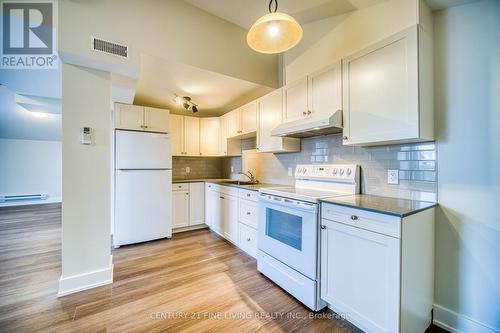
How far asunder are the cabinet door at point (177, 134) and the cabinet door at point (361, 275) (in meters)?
3.09

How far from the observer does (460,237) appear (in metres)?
1.54

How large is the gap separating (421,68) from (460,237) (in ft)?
4.13

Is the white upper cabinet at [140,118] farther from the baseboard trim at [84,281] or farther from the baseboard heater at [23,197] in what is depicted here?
the baseboard heater at [23,197]

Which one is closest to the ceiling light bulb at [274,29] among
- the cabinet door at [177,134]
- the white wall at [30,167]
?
the cabinet door at [177,134]

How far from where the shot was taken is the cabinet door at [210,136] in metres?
4.21

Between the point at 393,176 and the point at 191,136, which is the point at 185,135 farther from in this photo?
the point at 393,176

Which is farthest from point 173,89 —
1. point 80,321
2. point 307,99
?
point 80,321

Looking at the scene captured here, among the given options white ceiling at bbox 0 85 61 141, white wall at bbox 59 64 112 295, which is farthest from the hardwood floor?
white ceiling at bbox 0 85 61 141

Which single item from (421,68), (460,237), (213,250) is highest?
(421,68)

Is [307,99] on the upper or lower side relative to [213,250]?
upper

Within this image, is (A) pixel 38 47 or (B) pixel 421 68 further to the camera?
→ (A) pixel 38 47

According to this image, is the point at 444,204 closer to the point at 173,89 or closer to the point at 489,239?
the point at 489,239

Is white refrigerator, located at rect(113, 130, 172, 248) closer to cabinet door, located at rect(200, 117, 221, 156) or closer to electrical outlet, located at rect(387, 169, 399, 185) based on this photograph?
cabinet door, located at rect(200, 117, 221, 156)

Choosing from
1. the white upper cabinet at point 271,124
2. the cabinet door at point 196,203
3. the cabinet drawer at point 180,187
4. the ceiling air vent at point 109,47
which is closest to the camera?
the ceiling air vent at point 109,47
